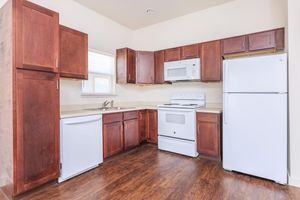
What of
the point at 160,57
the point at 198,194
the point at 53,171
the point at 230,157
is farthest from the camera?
the point at 160,57

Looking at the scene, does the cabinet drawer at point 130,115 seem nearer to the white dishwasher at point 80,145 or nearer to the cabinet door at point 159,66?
the white dishwasher at point 80,145

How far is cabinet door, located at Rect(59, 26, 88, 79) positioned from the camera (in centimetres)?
241

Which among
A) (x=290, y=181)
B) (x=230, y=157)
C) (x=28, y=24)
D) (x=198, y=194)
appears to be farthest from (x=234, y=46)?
(x=28, y=24)

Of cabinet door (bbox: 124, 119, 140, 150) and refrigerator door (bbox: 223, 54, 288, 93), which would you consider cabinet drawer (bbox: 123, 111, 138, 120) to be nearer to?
cabinet door (bbox: 124, 119, 140, 150)

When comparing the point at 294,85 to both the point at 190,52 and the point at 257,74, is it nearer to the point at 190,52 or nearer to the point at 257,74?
the point at 257,74

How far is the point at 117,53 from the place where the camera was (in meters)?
3.91

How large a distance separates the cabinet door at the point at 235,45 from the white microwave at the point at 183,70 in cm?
52

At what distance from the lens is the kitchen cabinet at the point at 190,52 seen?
330cm

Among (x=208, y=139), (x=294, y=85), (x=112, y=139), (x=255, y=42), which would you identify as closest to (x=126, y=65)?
(x=112, y=139)

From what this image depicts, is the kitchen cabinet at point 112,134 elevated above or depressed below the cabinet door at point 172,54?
below

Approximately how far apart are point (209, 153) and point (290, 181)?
1114 millimetres

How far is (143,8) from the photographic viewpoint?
133 inches

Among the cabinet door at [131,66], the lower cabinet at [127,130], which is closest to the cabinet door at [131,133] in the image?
the lower cabinet at [127,130]

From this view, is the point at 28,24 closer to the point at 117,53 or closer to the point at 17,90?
the point at 17,90
